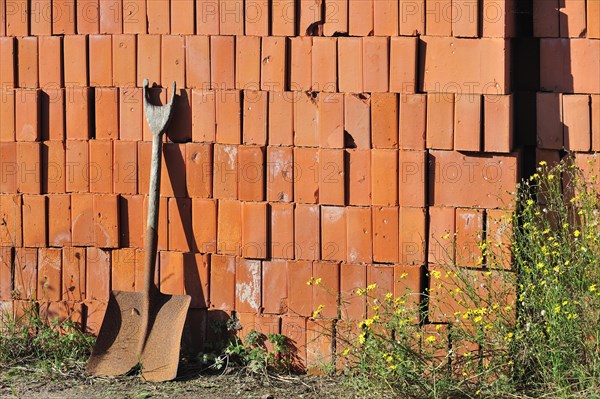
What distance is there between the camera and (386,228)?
18.4 ft

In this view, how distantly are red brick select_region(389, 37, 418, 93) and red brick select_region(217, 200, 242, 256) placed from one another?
3.68 ft

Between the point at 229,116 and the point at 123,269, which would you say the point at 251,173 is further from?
the point at 123,269

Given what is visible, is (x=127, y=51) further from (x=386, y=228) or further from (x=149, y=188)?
(x=386, y=228)

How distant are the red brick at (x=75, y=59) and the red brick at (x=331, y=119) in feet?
4.73

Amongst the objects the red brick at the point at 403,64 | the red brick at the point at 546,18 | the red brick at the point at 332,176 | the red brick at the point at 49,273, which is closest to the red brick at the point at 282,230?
the red brick at the point at 332,176

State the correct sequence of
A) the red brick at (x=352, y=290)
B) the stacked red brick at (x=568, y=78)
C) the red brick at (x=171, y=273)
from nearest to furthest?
the stacked red brick at (x=568, y=78) → the red brick at (x=352, y=290) → the red brick at (x=171, y=273)

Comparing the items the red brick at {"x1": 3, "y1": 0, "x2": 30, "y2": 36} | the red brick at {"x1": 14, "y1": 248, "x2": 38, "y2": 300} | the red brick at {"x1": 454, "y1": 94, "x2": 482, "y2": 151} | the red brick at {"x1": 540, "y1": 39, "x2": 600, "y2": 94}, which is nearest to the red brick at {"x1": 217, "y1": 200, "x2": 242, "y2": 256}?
the red brick at {"x1": 14, "y1": 248, "x2": 38, "y2": 300}

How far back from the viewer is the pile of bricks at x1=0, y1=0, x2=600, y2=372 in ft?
17.9

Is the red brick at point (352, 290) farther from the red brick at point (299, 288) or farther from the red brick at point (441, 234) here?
Result: the red brick at point (441, 234)

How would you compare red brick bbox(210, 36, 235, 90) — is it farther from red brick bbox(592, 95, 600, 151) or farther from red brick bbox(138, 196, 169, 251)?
red brick bbox(592, 95, 600, 151)

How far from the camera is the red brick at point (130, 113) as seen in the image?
5973mm

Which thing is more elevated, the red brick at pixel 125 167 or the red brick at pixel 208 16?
the red brick at pixel 208 16

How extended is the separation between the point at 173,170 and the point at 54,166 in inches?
29.6

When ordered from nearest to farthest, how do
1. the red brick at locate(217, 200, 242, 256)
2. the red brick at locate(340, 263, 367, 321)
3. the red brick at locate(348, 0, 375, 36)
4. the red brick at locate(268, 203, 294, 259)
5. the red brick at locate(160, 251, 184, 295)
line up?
the red brick at locate(348, 0, 375, 36) < the red brick at locate(340, 263, 367, 321) < the red brick at locate(268, 203, 294, 259) < the red brick at locate(217, 200, 242, 256) < the red brick at locate(160, 251, 184, 295)
